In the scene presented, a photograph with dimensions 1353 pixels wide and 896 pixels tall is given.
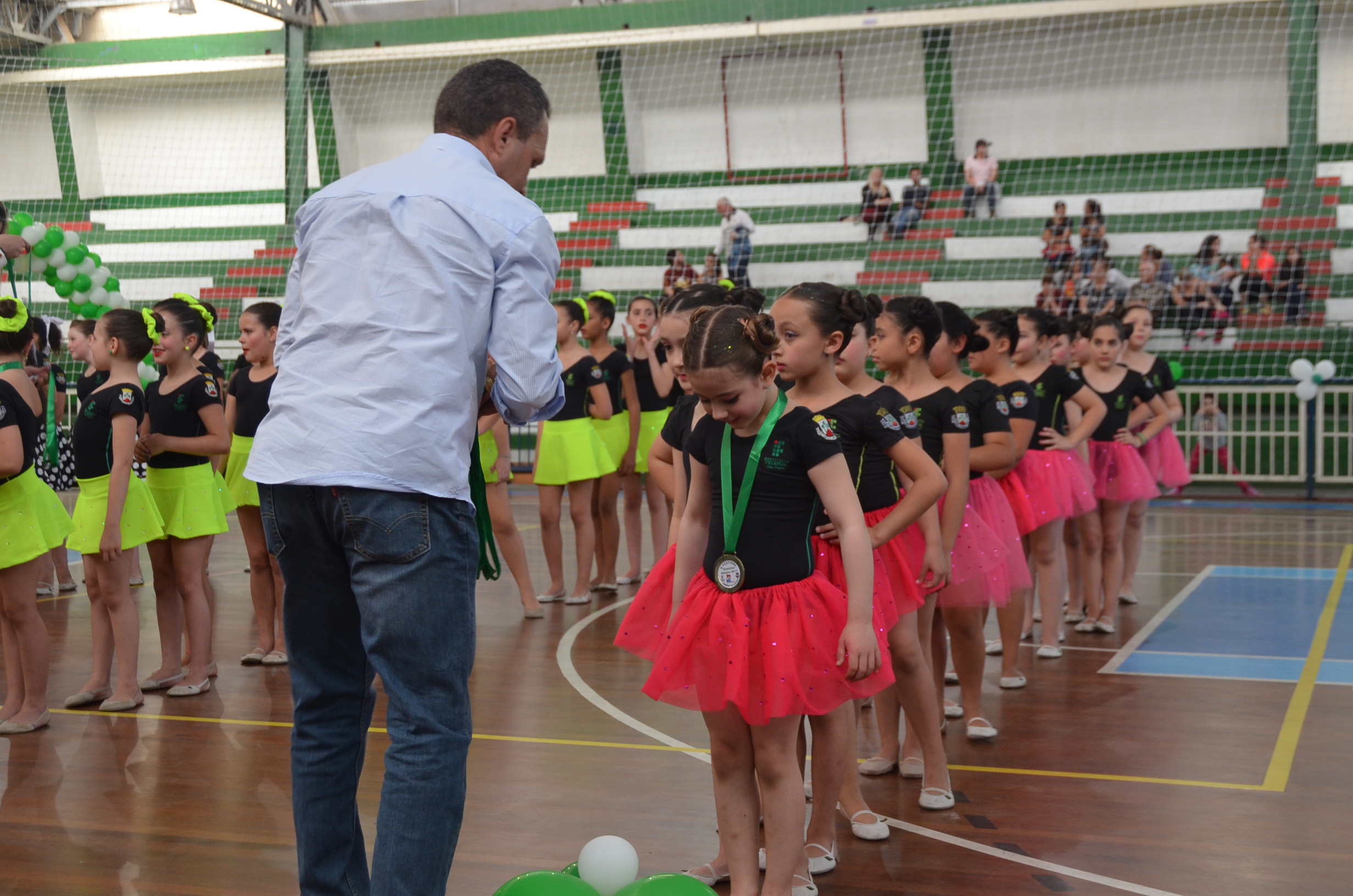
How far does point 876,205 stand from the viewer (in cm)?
1493

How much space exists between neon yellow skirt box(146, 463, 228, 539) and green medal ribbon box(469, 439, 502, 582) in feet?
9.02

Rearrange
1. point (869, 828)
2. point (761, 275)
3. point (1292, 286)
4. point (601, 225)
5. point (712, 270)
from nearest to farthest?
point (869, 828) < point (1292, 286) < point (712, 270) < point (761, 275) < point (601, 225)

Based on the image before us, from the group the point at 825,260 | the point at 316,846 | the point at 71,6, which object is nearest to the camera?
the point at 316,846

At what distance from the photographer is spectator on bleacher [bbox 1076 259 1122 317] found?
12.9m

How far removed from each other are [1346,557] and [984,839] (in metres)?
5.88

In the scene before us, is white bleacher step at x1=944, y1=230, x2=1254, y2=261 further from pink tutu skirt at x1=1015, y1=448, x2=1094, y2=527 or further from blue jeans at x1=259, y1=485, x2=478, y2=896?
blue jeans at x1=259, y1=485, x2=478, y2=896

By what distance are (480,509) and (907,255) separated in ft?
41.9

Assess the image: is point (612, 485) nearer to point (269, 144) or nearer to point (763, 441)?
point (763, 441)

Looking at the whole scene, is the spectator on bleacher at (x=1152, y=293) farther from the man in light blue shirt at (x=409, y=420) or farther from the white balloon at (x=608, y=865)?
the man in light blue shirt at (x=409, y=420)

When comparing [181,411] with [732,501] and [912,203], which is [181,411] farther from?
[912,203]

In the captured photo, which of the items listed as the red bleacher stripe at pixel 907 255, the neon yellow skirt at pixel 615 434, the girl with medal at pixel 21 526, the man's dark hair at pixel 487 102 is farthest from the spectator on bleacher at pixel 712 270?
the man's dark hair at pixel 487 102

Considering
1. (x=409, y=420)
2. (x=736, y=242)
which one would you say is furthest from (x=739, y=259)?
(x=409, y=420)

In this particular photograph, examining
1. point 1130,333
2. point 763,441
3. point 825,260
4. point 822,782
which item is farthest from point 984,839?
point 825,260

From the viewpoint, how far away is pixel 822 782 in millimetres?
3102
